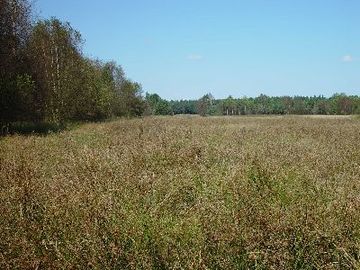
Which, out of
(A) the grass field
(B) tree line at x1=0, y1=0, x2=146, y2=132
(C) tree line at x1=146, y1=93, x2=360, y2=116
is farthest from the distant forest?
(C) tree line at x1=146, y1=93, x2=360, y2=116

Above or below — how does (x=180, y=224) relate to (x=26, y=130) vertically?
below

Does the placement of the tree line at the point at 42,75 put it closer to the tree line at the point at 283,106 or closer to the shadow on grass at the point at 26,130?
the shadow on grass at the point at 26,130

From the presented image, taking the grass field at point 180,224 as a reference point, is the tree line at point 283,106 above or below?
above

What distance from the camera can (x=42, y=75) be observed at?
79.7 ft

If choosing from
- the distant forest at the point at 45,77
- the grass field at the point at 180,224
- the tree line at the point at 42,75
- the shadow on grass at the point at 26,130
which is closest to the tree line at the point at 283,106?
the distant forest at the point at 45,77

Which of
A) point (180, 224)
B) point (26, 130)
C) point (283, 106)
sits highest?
point (283, 106)

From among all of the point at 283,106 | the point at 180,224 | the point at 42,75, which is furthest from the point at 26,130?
the point at 283,106

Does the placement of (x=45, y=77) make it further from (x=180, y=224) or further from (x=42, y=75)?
(x=180, y=224)

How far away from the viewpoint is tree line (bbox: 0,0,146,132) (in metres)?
20.2

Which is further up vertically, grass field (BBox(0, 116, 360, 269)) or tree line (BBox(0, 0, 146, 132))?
tree line (BBox(0, 0, 146, 132))

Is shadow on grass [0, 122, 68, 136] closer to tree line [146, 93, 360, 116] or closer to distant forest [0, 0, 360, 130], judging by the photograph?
distant forest [0, 0, 360, 130]

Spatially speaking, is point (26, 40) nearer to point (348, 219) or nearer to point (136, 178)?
point (136, 178)

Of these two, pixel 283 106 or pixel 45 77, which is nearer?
pixel 45 77

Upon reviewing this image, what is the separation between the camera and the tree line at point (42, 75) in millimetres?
20250
